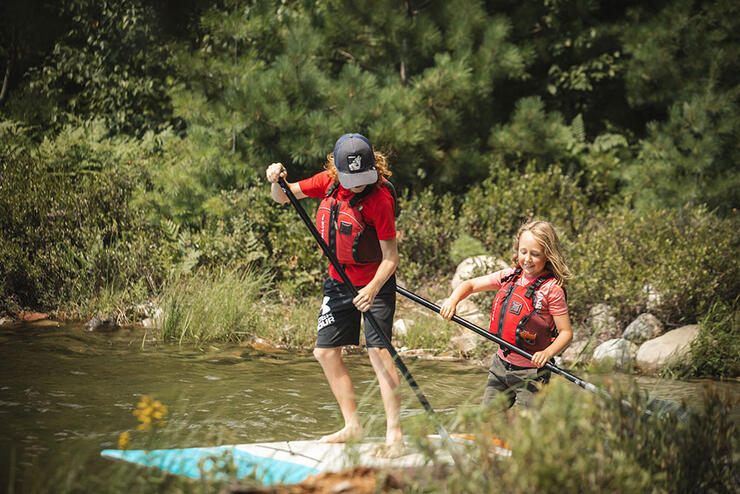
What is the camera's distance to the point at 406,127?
356 inches

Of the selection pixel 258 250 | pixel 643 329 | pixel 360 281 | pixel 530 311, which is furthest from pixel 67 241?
pixel 643 329

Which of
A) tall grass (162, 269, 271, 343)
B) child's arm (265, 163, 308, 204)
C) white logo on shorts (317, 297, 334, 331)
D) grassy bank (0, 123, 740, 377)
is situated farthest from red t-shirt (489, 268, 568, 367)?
tall grass (162, 269, 271, 343)

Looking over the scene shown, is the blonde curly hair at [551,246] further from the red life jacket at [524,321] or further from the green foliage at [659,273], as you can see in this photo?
the green foliage at [659,273]

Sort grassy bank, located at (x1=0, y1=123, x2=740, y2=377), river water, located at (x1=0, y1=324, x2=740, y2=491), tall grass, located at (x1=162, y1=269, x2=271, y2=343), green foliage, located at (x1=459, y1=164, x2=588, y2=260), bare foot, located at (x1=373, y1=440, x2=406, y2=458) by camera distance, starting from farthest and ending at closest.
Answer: green foliage, located at (x1=459, y1=164, x2=588, y2=260) → grassy bank, located at (x1=0, y1=123, x2=740, y2=377) → tall grass, located at (x1=162, y1=269, x2=271, y2=343) → river water, located at (x1=0, y1=324, x2=740, y2=491) → bare foot, located at (x1=373, y1=440, x2=406, y2=458)

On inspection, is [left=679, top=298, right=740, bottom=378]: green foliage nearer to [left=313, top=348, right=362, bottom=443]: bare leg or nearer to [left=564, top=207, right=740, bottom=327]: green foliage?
[left=564, top=207, right=740, bottom=327]: green foliage

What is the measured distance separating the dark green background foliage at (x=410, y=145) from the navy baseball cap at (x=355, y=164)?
3922 mm

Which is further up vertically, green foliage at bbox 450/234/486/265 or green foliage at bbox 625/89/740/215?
green foliage at bbox 625/89/740/215

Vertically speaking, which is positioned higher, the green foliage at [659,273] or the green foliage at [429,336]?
the green foliage at [659,273]

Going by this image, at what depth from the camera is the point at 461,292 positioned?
3.93 meters

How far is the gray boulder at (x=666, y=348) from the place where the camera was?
6.15m

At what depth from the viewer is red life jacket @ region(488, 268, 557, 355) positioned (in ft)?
12.5

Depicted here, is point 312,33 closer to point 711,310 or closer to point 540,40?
point 540,40

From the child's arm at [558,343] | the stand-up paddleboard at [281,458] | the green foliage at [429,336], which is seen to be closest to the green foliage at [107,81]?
the green foliage at [429,336]

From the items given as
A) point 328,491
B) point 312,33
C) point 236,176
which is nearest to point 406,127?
point 312,33
